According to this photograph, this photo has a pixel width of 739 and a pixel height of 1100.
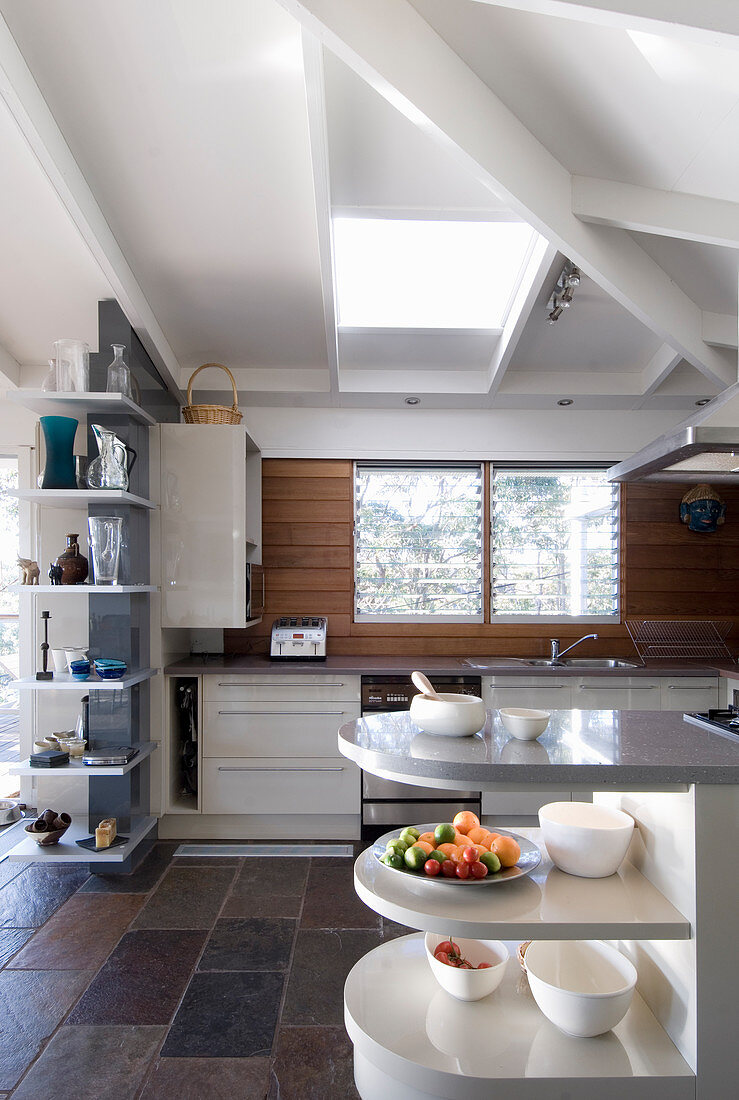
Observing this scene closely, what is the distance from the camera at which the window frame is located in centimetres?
449

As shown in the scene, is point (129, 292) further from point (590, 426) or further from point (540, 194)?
point (590, 426)

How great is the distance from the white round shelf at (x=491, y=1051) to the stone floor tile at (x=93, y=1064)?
66cm

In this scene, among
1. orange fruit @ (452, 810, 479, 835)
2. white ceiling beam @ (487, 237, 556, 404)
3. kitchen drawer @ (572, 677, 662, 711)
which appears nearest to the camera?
orange fruit @ (452, 810, 479, 835)

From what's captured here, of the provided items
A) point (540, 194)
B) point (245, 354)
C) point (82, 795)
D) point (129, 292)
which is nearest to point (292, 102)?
point (540, 194)

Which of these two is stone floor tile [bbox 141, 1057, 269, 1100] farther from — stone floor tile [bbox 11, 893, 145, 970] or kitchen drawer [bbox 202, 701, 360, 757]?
kitchen drawer [bbox 202, 701, 360, 757]

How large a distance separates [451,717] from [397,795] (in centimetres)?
190

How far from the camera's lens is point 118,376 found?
3287 mm

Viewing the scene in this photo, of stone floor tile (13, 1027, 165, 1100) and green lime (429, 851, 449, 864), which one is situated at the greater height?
green lime (429, 851, 449, 864)

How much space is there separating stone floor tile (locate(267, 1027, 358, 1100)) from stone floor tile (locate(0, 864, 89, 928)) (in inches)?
53.4

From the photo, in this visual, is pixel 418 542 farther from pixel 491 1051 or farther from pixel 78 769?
pixel 491 1051

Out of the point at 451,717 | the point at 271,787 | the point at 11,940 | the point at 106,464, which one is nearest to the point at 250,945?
the point at 11,940

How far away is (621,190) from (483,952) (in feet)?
8.74

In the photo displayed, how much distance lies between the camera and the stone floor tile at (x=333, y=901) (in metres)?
2.95

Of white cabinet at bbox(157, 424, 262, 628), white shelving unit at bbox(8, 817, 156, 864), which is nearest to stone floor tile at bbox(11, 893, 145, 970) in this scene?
white shelving unit at bbox(8, 817, 156, 864)
